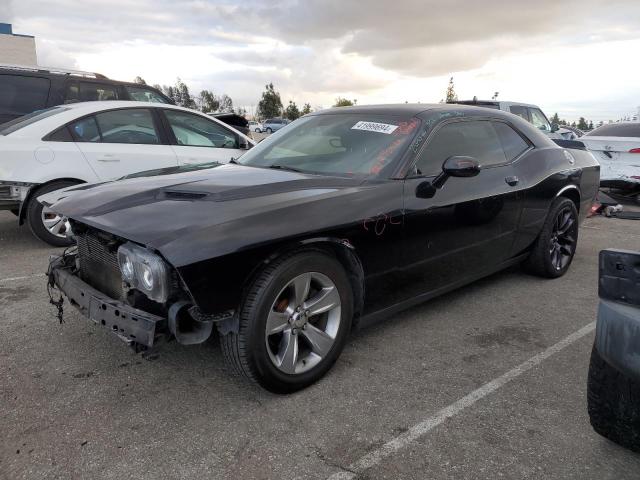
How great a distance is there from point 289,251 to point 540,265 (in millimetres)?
2908

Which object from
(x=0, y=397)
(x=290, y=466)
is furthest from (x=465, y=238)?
(x=0, y=397)

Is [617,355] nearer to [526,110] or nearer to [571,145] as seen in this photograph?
[571,145]

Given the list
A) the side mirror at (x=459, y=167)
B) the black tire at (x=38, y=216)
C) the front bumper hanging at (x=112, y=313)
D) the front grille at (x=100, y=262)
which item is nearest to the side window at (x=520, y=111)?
the side mirror at (x=459, y=167)

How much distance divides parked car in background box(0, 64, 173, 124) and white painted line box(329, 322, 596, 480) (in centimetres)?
666

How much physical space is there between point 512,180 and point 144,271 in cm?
287

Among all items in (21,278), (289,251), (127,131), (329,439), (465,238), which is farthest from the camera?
(127,131)

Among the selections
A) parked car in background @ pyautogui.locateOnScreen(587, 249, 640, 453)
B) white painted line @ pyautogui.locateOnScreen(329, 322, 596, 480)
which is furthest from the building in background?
parked car in background @ pyautogui.locateOnScreen(587, 249, 640, 453)

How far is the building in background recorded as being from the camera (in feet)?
114

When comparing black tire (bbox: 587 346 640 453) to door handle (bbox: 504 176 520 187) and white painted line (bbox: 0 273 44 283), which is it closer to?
door handle (bbox: 504 176 520 187)

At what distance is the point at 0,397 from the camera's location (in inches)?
99.7

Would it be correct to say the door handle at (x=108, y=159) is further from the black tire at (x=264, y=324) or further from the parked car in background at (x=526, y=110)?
the parked car in background at (x=526, y=110)

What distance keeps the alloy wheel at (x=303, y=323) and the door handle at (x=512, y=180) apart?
75.0 inches

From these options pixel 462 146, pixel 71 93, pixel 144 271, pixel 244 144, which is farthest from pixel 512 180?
pixel 71 93

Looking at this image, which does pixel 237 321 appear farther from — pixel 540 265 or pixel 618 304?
pixel 540 265
